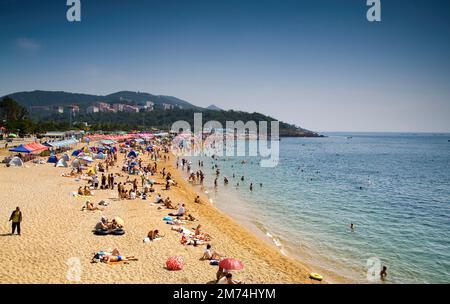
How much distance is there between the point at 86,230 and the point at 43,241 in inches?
70.0

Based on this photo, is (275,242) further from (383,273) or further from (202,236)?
(383,273)

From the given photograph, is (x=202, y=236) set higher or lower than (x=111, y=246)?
lower

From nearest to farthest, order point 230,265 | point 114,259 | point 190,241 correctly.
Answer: point 230,265 → point 114,259 → point 190,241

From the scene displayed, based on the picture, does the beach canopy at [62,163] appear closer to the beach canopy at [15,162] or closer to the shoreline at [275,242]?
the beach canopy at [15,162]

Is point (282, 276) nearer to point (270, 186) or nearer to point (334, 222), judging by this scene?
point (334, 222)

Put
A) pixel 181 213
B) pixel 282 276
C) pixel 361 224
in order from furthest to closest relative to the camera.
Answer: pixel 361 224
pixel 181 213
pixel 282 276

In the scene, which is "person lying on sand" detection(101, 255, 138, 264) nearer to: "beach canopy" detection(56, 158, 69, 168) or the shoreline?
the shoreline

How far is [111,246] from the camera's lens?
11586mm

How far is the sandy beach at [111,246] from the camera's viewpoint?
30.9 ft

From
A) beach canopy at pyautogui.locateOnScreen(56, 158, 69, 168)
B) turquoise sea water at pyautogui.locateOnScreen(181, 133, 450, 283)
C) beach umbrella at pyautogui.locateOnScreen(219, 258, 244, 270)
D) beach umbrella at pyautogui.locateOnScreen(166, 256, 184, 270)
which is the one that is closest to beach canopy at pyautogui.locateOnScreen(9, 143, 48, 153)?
beach canopy at pyautogui.locateOnScreen(56, 158, 69, 168)

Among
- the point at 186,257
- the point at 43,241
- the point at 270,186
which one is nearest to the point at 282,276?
the point at 186,257

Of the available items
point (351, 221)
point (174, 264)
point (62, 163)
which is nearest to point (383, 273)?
point (351, 221)

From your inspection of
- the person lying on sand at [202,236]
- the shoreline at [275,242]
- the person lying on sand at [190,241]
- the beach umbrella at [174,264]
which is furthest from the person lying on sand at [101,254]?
the shoreline at [275,242]
